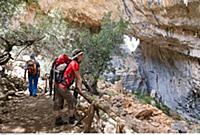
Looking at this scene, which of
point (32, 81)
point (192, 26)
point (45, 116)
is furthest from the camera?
point (192, 26)

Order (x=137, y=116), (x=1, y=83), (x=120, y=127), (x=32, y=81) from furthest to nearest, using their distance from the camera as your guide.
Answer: (x=1, y=83)
(x=32, y=81)
(x=137, y=116)
(x=120, y=127)

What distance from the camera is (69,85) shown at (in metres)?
5.22

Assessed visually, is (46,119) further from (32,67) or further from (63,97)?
(32,67)

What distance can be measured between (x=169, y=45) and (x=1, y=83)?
7.37 meters

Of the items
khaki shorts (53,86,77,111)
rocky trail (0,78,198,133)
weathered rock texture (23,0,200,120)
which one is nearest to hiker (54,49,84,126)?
khaki shorts (53,86,77,111)

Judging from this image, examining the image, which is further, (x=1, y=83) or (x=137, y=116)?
(x=1, y=83)

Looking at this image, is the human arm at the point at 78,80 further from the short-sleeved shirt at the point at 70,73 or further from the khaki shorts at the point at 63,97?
the khaki shorts at the point at 63,97

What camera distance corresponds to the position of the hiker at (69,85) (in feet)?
16.2

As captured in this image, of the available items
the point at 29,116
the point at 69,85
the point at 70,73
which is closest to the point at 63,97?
the point at 69,85

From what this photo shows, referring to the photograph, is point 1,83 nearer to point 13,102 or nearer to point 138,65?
point 13,102

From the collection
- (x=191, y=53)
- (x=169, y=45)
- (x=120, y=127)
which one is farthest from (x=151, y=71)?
(x=120, y=127)

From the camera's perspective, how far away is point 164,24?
42.6 feet

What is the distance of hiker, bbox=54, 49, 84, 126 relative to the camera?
Answer: 4949 millimetres

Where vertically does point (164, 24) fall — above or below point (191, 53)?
above
